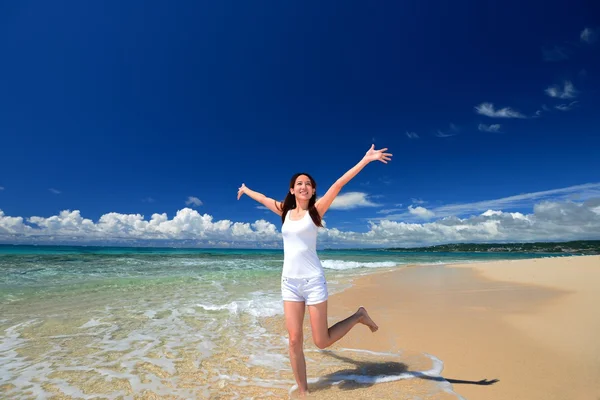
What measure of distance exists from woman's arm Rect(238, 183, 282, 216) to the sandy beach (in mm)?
2210

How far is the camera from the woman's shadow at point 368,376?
3764 mm

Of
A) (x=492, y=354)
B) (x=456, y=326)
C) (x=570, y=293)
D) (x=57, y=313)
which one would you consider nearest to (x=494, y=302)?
(x=570, y=293)

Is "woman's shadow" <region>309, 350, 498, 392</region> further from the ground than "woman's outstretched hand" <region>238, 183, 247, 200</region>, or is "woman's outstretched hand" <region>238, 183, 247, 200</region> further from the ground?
"woman's outstretched hand" <region>238, 183, 247, 200</region>

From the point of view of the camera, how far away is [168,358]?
475 cm

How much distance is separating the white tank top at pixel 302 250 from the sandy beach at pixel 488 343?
1429mm

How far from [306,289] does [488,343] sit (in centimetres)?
370

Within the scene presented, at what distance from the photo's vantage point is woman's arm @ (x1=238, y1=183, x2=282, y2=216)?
4.04 meters

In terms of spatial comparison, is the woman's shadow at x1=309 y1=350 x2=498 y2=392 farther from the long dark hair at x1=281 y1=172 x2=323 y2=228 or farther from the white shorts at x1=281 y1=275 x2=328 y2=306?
the long dark hair at x1=281 y1=172 x2=323 y2=228

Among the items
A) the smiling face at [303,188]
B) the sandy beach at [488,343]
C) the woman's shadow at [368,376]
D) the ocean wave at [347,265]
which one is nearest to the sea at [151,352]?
the woman's shadow at [368,376]

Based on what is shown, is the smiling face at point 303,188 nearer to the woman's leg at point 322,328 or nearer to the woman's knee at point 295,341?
the woman's leg at point 322,328

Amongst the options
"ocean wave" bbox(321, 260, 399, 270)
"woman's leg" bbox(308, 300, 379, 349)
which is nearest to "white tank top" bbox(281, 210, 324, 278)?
"woman's leg" bbox(308, 300, 379, 349)

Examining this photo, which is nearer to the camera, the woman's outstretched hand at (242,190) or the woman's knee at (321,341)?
the woman's knee at (321,341)

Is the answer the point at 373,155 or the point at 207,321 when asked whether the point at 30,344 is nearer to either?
the point at 207,321

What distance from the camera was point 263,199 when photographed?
430 cm
